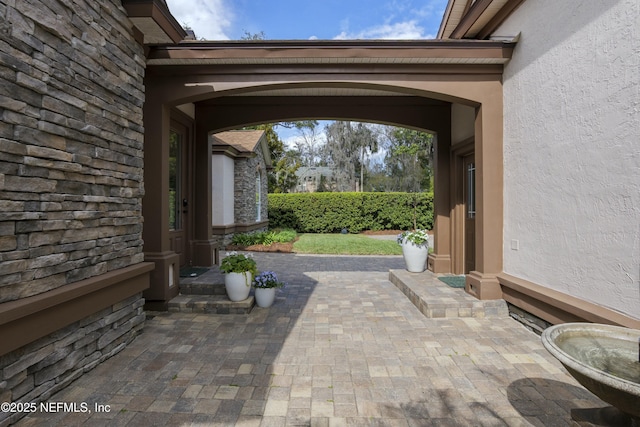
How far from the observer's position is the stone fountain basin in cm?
149

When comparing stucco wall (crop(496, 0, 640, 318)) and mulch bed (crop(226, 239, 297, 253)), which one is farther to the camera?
mulch bed (crop(226, 239, 297, 253))

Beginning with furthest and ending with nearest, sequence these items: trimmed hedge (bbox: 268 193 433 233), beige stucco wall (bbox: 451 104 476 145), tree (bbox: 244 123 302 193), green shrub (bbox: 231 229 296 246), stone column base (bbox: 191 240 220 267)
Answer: tree (bbox: 244 123 302 193) < trimmed hedge (bbox: 268 193 433 233) < green shrub (bbox: 231 229 296 246) < stone column base (bbox: 191 240 220 267) < beige stucco wall (bbox: 451 104 476 145)

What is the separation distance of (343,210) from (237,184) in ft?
22.0

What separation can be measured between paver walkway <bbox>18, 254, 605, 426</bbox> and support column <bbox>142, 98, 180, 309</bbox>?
1.17ft

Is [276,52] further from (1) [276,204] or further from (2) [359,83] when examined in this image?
(1) [276,204]

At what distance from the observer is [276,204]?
A: 57.5 ft

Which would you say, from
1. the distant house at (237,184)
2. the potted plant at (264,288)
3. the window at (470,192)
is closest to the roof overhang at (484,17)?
the window at (470,192)

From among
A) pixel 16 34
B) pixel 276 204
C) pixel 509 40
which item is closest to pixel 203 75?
pixel 16 34

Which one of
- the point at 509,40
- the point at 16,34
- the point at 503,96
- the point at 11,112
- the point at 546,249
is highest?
the point at 509,40

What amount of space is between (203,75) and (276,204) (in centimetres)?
1306

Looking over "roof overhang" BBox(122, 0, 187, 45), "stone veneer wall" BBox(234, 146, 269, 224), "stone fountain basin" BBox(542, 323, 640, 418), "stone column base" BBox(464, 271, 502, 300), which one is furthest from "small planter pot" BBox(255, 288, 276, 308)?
"stone veneer wall" BBox(234, 146, 269, 224)

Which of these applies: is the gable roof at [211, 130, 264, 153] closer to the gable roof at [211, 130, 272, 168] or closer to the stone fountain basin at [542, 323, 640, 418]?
the gable roof at [211, 130, 272, 168]

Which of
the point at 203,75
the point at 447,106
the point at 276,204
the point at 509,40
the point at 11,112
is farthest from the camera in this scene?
the point at 276,204

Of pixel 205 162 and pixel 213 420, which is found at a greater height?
pixel 205 162
